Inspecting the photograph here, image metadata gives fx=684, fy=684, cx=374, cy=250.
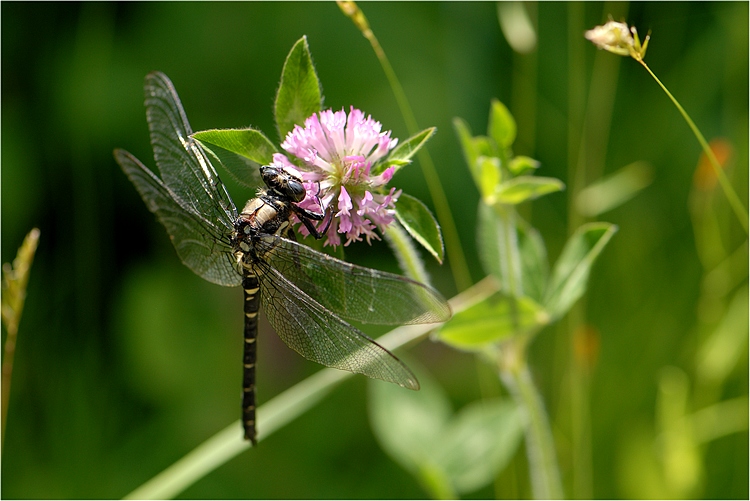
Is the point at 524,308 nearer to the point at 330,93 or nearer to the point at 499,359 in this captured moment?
the point at 499,359

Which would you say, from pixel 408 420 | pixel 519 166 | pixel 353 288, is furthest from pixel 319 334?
pixel 408 420

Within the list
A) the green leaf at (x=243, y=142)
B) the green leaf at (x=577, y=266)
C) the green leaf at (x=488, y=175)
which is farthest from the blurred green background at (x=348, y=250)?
the green leaf at (x=243, y=142)

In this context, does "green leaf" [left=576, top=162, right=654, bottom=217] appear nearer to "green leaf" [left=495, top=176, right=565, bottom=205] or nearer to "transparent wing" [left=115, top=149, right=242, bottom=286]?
"green leaf" [left=495, top=176, right=565, bottom=205]

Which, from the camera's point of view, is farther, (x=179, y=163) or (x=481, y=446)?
(x=481, y=446)

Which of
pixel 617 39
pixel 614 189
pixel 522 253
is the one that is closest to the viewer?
pixel 617 39

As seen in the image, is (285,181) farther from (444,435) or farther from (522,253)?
(444,435)

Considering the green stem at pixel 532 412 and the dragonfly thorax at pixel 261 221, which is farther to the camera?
the green stem at pixel 532 412

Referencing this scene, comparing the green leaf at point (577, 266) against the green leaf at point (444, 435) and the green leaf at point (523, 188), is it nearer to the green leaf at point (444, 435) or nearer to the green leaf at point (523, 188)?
the green leaf at point (523, 188)

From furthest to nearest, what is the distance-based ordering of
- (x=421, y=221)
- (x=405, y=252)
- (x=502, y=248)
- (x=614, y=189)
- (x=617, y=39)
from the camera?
(x=614, y=189), (x=502, y=248), (x=405, y=252), (x=421, y=221), (x=617, y=39)
